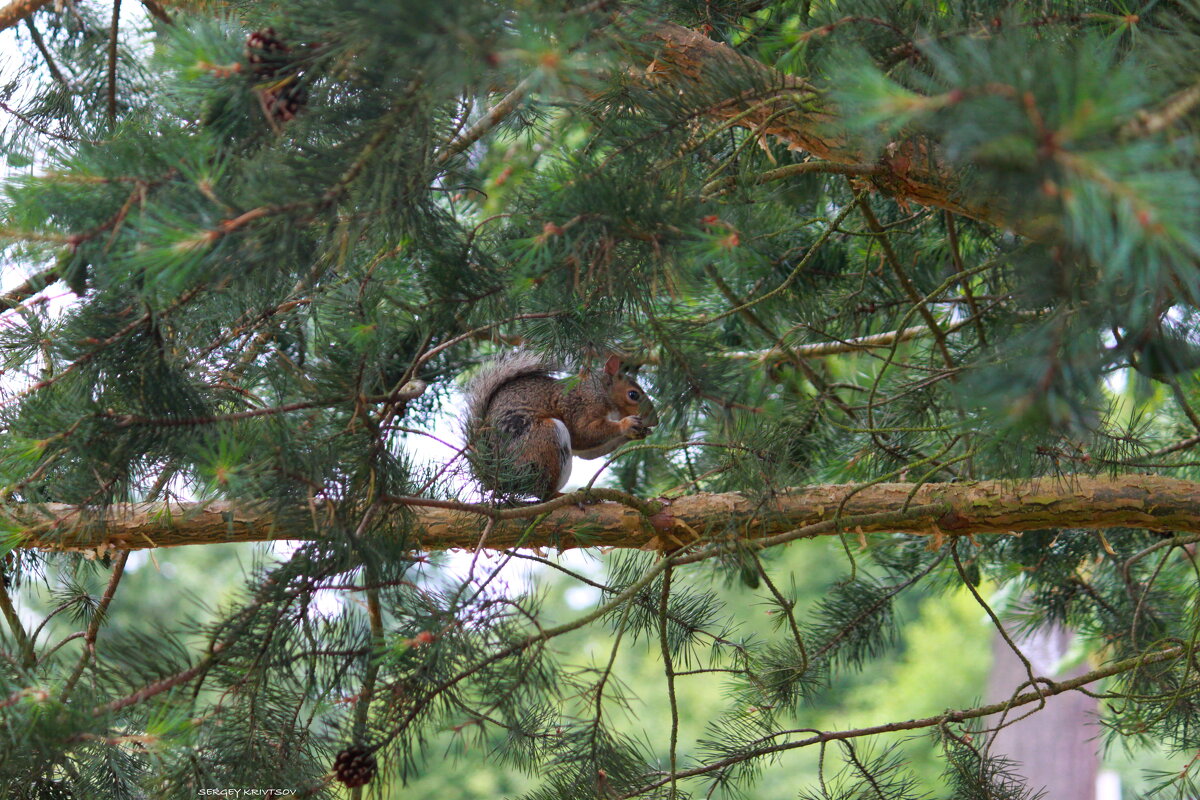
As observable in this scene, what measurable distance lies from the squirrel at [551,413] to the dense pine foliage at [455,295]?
0.67 metres

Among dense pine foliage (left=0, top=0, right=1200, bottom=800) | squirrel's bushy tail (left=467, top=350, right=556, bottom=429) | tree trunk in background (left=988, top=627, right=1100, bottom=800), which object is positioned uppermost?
tree trunk in background (left=988, top=627, right=1100, bottom=800)

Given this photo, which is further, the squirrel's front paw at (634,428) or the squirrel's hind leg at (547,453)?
the squirrel's front paw at (634,428)

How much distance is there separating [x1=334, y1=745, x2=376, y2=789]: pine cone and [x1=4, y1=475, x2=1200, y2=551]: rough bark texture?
1.79ft

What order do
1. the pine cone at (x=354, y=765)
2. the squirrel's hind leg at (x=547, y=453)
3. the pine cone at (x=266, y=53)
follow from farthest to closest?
the squirrel's hind leg at (x=547, y=453) < the pine cone at (x=354, y=765) < the pine cone at (x=266, y=53)

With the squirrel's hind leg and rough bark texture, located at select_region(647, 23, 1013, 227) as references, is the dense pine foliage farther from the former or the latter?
the squirrel's hind leg

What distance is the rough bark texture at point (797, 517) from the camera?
5.86 feet

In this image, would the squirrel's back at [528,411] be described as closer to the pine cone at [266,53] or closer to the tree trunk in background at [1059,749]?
the pine cone at [266,53]

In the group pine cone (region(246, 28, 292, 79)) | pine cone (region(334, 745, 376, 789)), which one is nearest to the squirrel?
pine cone (region(334, 745, 376, 789))

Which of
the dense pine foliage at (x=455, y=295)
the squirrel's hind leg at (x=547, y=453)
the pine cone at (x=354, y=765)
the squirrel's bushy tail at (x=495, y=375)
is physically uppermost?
the squirrel's bushy tail at (x=495, y=375)

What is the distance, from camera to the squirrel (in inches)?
102

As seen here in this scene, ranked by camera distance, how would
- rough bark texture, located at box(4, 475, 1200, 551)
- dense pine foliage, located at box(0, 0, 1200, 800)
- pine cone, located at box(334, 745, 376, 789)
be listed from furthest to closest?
rough bark texture, located at box(4, 475, 1200, 551), pine cone, located at box(334, 745, 376, 789), dense pine foliage, located at box(0, 0, 1200, 800)

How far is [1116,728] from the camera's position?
1.84 metres

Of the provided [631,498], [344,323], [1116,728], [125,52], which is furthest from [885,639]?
[125,52]

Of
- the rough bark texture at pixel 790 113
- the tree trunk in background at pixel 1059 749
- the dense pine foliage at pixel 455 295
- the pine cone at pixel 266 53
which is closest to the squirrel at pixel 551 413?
the dense pine foliage at pixel 455 295
